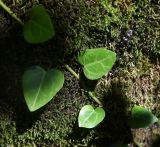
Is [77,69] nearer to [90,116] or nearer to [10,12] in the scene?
[90,116]

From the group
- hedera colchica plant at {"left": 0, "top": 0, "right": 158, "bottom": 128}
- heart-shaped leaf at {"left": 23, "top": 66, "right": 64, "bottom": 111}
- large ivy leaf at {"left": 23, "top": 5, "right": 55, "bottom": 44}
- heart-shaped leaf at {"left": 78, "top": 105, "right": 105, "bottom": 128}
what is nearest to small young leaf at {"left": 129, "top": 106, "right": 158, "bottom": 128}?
hedera colchica plant at {"left": 0, "top": 0, "right": 158, "bottom": 128}

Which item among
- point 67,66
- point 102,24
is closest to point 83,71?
point 67,66

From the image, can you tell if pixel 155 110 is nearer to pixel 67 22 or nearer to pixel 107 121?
pixel 107 121

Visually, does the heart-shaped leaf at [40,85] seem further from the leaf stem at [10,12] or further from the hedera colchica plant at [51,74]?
the leaf stem at [10,12]

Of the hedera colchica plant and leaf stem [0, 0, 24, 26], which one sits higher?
leaf stem [0, 0, 24, 26]

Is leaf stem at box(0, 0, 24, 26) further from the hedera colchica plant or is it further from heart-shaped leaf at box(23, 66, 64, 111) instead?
heart-shaped leaf at box(23, 66, 64, 111)
